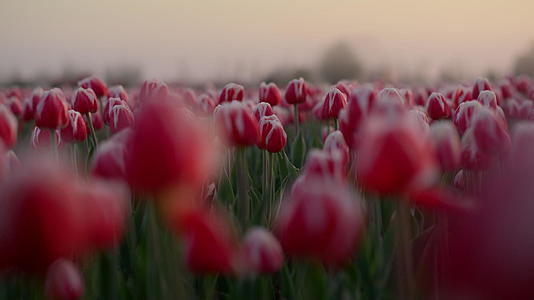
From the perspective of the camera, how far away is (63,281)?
1.27 metres

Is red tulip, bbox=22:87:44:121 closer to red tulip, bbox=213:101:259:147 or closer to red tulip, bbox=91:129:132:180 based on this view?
red tulip, bbox=213:101:259:147

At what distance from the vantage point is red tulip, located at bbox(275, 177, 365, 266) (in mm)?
1179

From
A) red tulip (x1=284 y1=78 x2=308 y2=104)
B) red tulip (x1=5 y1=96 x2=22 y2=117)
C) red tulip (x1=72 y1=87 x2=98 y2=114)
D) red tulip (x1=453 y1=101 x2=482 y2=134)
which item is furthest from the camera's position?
red tulip (x1=5 y1=96 x2=22 y2=117)

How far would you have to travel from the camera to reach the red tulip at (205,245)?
118 centimetres

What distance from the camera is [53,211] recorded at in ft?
3.44

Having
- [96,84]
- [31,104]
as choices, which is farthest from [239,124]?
[96,84]

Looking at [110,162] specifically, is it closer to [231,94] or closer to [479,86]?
[231,94]

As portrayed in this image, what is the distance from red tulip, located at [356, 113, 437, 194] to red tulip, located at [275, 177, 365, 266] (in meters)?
0.07

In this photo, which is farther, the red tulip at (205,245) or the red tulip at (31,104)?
the red tulip at (31,104)

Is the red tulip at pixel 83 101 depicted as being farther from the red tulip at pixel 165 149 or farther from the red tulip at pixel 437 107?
the red tulip at pixel 165 149

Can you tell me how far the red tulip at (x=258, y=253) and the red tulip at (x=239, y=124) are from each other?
1.13 m

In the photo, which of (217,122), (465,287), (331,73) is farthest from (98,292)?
(331,73)

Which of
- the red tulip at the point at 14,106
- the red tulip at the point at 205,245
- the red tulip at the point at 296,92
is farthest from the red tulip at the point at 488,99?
the red tulip at the point at 14,106

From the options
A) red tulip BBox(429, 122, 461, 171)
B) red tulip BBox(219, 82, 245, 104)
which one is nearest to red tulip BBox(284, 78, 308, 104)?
red tulip BBox(219, 82, 245, 104)
